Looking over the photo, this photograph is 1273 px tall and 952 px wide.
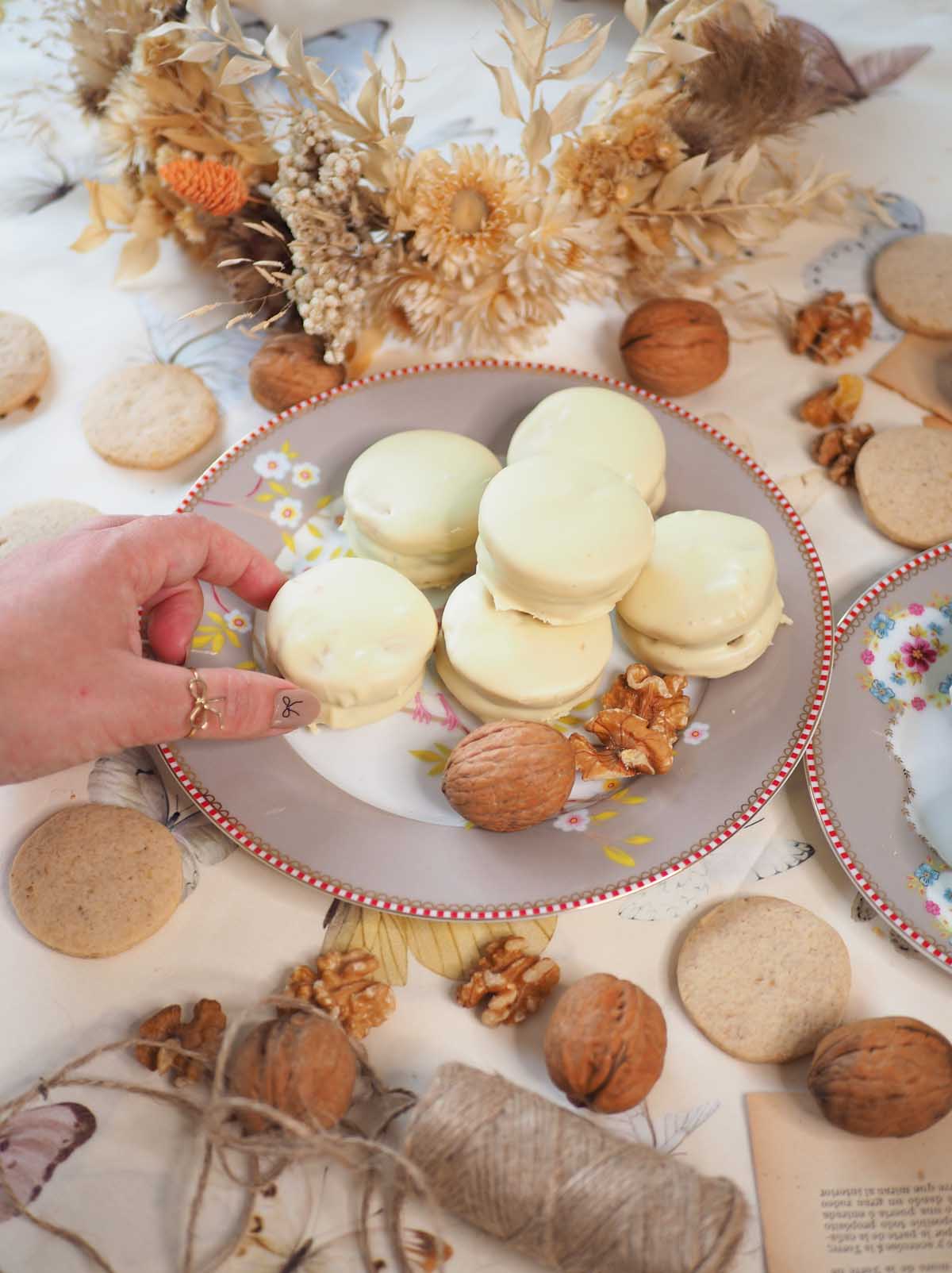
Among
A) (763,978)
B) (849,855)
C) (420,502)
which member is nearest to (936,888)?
(849,855)

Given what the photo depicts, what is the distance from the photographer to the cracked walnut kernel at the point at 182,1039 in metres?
1.02

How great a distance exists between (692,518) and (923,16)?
3.95 feet

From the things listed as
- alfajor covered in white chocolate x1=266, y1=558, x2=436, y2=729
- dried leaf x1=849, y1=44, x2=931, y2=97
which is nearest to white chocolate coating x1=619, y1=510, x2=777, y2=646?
alfajor covered in white chocolate x1=266, y1=558, x2=436, y2=729

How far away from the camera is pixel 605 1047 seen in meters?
0.96

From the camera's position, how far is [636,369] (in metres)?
1.45

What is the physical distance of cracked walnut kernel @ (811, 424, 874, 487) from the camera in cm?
142

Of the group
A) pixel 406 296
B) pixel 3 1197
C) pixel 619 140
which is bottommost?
pixel 3 1197

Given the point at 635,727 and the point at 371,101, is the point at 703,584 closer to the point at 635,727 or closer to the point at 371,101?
the point at 635,727

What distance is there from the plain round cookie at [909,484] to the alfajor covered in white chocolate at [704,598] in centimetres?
27

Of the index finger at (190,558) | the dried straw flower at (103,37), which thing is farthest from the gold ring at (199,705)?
the dried straw flower at (103,37)

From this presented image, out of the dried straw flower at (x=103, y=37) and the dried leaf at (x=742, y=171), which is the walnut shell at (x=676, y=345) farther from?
the dried straw flower at (x=103, y=37)

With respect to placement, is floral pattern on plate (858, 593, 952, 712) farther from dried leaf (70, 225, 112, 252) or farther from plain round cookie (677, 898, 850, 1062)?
dried leaf (70, 225, 112, 252)

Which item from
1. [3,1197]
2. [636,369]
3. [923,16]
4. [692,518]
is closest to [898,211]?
[923,16]

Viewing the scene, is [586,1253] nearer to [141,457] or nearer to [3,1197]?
[3,1197]
